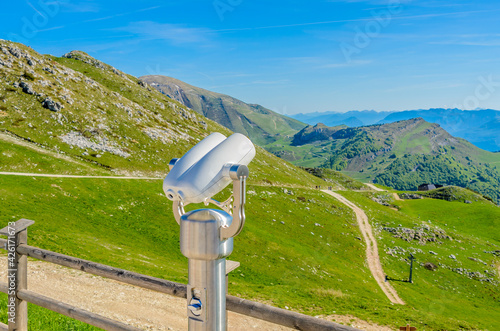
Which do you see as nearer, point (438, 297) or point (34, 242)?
point (34, 242)

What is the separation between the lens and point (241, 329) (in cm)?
1534

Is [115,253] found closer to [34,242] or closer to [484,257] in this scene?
[34,242]

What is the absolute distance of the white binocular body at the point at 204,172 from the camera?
3.63 metres

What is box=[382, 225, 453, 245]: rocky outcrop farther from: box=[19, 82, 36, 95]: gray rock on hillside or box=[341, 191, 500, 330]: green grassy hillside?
box=[19, 82, 36, 95]: gray rock on hillside

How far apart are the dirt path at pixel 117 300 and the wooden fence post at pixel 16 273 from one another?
7.40 meters

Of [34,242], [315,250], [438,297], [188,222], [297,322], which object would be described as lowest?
[438,297]

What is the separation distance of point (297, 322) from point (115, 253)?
85.0 ft

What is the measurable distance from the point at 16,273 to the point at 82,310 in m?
2.12

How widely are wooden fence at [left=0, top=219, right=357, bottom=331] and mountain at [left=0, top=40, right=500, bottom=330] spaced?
270 centimetres

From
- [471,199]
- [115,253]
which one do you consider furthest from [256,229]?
Result: [471,199]

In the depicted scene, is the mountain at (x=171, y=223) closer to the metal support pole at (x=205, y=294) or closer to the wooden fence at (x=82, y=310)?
the wooden fence at (x=82, y=310)

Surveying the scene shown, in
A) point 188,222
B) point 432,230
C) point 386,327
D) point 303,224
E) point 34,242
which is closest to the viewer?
point 188,222

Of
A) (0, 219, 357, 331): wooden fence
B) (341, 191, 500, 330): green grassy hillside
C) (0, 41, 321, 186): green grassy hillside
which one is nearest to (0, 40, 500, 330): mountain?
(341, 191, 500, 330): green grassy hillside

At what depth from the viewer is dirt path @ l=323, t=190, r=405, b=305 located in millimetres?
45019
